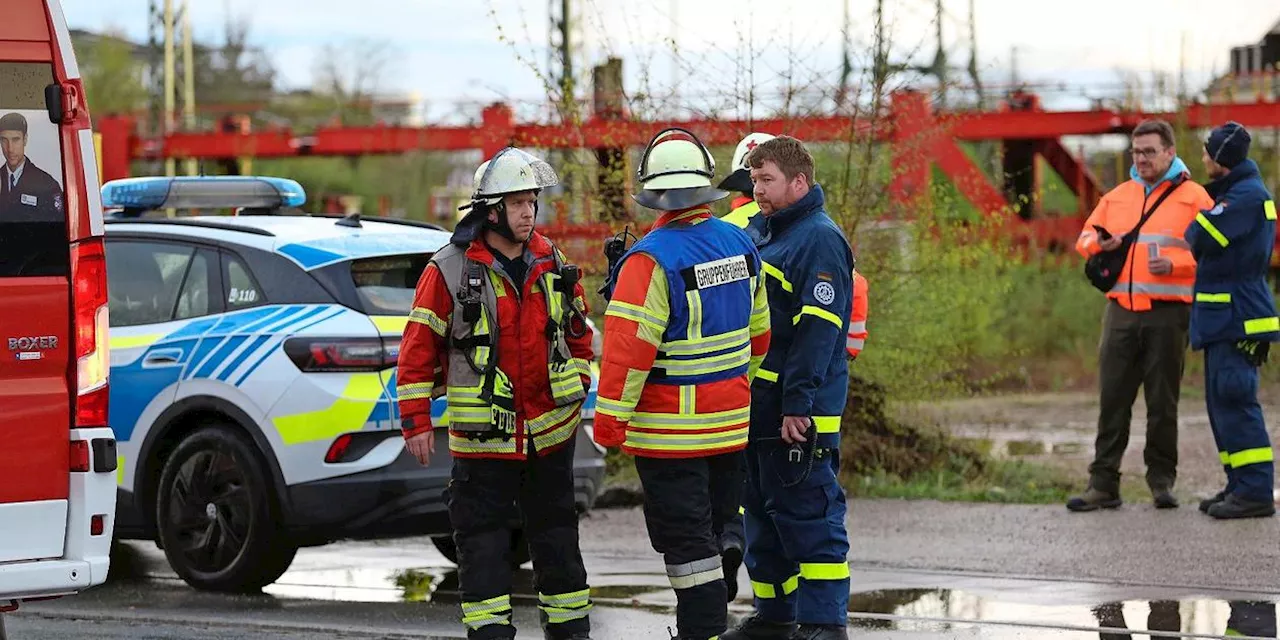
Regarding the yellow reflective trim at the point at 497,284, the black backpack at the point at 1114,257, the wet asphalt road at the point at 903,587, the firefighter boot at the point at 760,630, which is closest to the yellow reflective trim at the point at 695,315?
the yellow reflective trim at the point at 497,284

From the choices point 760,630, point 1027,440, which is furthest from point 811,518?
point 1027,440

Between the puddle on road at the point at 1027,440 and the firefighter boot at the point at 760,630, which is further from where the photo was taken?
the puddle on road at the point at 1027,440

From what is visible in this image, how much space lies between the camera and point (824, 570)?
6.32 meters

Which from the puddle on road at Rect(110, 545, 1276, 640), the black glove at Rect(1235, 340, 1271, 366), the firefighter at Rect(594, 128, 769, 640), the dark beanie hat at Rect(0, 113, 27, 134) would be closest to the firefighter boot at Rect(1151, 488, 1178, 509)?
the black glove at Rect(1235, 340, 1271, 366)

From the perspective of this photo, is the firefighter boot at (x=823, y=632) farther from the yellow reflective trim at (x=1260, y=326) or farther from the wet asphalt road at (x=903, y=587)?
the yellow reflective trim at (x=1260, y=326)

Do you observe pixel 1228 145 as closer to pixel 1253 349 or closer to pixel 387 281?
pixel 1253 349

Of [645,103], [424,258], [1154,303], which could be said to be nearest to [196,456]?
[424,258]

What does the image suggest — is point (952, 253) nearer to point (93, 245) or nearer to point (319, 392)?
point (319, 392)

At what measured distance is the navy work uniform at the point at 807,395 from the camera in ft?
20.4

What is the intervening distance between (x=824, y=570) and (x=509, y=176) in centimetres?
176

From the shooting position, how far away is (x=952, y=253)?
37.2 ft

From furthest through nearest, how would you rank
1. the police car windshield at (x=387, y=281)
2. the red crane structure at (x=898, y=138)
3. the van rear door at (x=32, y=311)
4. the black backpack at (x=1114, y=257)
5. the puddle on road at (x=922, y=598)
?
the red crane structure at (x=898, y=138)
the black backpack at (x=1114, y=257)
the police car windshield at (x=387, y=281)
the puddle on road at (x=922, y=598)
the van rear door at (x=32, y=311)

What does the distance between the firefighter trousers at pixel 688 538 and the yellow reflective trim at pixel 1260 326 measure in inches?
169

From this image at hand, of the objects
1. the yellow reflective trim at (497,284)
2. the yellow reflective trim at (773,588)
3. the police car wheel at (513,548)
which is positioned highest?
the yellow reflective trim at (497,284)
